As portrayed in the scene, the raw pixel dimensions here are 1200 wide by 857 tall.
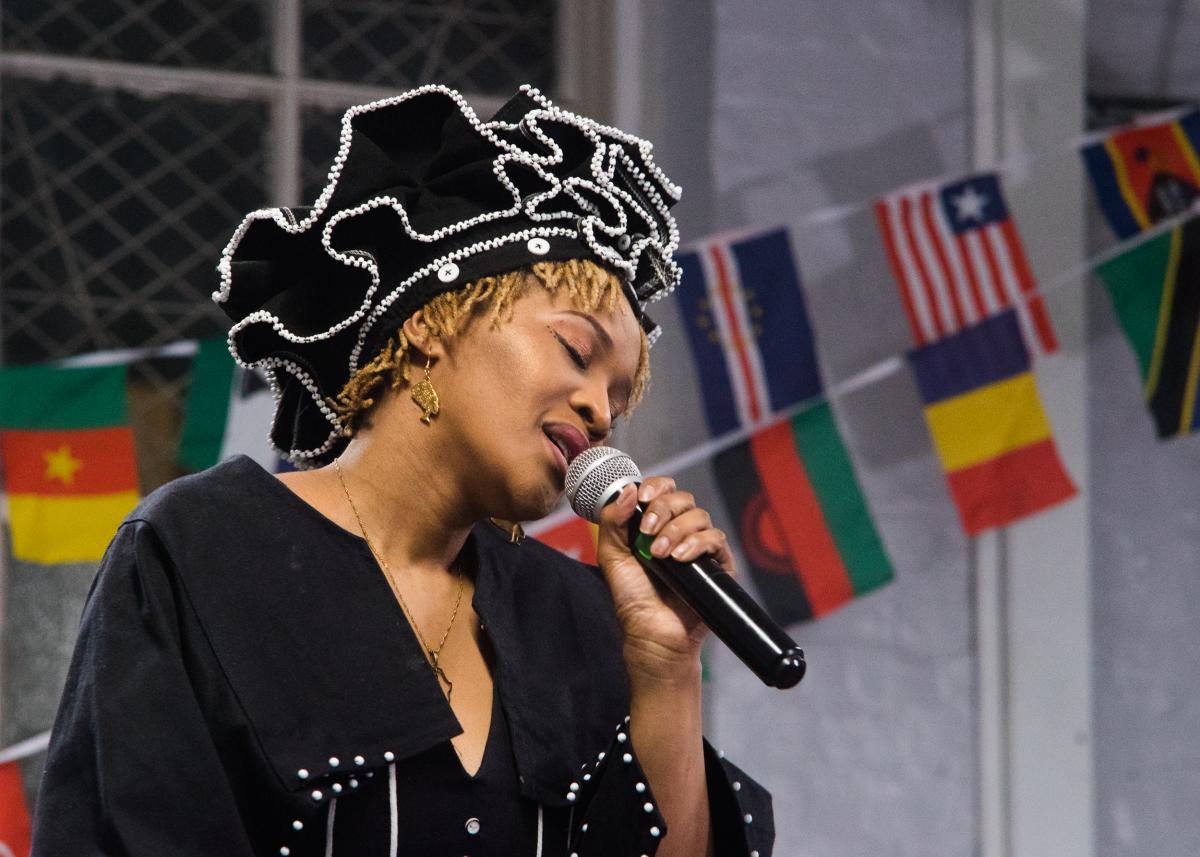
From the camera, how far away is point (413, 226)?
1.59 meters

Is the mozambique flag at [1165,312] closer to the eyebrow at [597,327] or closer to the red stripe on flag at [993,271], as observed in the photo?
the red stripe on flag at [993,271]

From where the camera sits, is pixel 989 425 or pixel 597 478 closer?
pixel 597 478

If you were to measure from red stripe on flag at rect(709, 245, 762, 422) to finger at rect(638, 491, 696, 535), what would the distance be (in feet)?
7.35

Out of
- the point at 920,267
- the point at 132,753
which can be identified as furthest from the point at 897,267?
the point at 132,753

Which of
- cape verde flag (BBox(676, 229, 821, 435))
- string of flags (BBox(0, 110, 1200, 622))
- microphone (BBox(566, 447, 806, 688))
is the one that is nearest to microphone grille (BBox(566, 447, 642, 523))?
microphone (BBox(566, 447, 806, 688))

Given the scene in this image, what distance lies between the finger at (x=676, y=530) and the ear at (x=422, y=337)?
31 cm

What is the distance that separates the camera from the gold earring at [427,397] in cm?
156

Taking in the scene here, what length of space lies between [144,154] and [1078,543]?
245 cm

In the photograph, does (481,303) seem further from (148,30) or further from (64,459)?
(148,30)

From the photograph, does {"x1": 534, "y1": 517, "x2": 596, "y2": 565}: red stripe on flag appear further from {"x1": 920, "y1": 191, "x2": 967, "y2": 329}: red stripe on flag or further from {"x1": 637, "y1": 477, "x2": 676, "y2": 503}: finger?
{"x1": 637, "y1": 477, "x2": 676, "y2": 503}: finger

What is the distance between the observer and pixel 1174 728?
4.01 meters

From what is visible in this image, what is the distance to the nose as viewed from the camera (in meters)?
1.53

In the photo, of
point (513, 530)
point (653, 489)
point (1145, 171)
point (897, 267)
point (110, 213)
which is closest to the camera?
point (653, 489)

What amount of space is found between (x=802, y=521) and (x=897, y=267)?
66 cm
